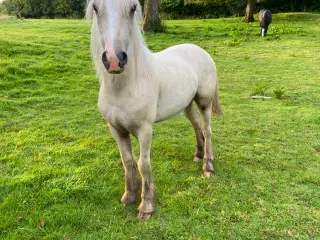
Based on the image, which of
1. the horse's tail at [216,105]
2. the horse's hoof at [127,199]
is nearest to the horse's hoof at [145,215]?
the horse's hoof at [127,199]

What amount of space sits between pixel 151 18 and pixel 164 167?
39.3 ft

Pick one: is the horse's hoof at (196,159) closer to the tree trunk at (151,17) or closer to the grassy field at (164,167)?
the grassy field at (164,167)

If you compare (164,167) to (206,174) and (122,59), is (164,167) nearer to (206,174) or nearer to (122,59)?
(206,174)

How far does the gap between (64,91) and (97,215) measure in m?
4.26

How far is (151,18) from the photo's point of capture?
48.0 ft

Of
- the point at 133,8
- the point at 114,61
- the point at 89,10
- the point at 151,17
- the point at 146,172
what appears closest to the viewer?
the point at 114,61

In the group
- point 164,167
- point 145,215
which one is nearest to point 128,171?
point 145,215

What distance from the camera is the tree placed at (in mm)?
14414

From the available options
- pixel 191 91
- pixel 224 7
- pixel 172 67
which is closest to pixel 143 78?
pixel 172 67

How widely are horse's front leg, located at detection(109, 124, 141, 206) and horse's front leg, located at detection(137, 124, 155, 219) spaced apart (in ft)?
0.55

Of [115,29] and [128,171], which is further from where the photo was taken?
[128,171]

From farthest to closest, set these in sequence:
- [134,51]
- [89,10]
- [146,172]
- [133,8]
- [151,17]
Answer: [151,17] < [146,172] < [134,51] < [89,10] < [133,8]

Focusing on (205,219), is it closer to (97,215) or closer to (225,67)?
(97,215)

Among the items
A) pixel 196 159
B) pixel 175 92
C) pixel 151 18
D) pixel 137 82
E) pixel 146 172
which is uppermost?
pixel 151 18
